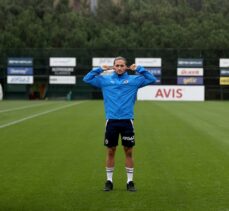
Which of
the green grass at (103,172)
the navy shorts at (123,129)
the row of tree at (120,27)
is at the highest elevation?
the row of tree at (120,27)

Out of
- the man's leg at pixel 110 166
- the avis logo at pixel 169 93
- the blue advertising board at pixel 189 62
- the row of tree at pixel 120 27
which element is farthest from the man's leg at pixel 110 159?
the row of tree at pixel 120 27

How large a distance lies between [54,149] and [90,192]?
19.2 ft

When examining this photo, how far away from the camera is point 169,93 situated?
5747cm

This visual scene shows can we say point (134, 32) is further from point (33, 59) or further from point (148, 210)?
point (148, 210)

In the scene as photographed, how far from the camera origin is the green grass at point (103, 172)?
8617 mm

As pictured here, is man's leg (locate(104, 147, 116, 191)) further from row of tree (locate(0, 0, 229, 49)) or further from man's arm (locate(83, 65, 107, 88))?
row of tree (locate(0, 0, 229, 49))

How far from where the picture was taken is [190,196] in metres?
9.07

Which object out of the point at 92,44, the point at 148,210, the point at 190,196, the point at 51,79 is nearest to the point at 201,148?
the point at 190,196

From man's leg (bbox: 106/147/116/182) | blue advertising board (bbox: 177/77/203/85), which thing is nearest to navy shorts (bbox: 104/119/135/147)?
man's leg (bbox: 106/147/116/182)

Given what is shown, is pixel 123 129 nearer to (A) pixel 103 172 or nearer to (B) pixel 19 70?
(A) pixel 103 172

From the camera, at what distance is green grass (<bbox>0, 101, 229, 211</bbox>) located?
339 inches

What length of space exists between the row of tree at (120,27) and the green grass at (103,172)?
50230mm

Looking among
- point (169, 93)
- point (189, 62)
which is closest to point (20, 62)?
point (169, 93)

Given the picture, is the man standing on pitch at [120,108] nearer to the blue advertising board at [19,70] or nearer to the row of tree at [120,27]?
the blue advertising board at [19,70]
